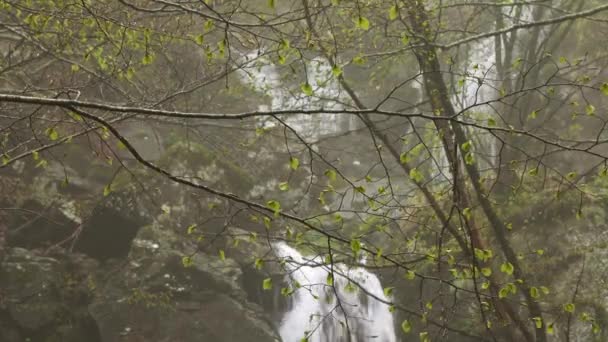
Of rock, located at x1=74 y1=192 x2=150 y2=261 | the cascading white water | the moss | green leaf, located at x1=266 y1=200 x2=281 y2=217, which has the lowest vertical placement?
the cascading white water

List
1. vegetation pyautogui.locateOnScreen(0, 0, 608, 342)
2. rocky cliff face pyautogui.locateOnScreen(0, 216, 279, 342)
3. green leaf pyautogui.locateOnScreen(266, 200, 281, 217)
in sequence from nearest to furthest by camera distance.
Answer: green leaf pyautogui.locateOnScreen(266, 200, 281, 217), vegetation pyautogui.locateOnScreen(0, 0, 608, 342), rocky cliff face pyautogui.locateOnScreen(0, 216, 279, 342)

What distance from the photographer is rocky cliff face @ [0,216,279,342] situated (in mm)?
7898

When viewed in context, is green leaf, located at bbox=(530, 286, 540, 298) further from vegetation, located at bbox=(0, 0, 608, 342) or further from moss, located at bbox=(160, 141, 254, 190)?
moss, located at bbox=(160, 141, 254, 190)

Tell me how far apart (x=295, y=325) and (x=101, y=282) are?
399 cm

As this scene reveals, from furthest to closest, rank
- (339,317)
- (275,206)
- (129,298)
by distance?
(339,317) → (129,298) → (275,206)

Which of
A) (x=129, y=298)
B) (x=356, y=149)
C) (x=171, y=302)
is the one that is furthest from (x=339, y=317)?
(x=356, y=149)

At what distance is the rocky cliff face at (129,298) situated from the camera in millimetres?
7898

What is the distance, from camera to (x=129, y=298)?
8680 millimetres

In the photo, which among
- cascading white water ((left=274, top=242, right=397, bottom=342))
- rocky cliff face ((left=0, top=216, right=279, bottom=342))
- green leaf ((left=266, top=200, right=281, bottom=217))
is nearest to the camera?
green leaf ((left=266, top=200, right=281, bottom=217))

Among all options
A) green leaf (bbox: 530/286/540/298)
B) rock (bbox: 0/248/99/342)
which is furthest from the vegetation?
rock (bbox: 0/248/99/342)

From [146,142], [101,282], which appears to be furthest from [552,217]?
[146,142]

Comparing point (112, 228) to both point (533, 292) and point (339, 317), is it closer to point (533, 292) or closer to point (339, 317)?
point (339, 317)

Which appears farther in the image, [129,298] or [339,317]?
[339,317]

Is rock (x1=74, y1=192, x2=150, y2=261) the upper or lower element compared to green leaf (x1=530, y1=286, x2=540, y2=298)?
upper
